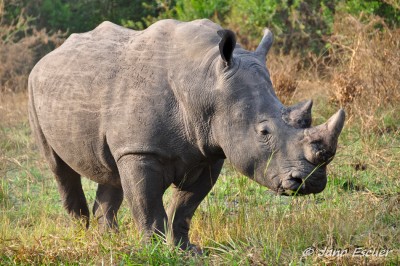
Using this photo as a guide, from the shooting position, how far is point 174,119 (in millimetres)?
5148

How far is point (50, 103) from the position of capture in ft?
19.1

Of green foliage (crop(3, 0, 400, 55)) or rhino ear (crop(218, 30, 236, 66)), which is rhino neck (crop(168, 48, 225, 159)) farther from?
green foliage (crop(3, 0, 400, 55))

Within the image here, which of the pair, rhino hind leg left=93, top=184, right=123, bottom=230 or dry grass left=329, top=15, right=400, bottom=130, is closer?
rhino hind leg left=93, top=184, right=123, bottom=230

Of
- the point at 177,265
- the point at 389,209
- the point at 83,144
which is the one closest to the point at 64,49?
the point at 83,144

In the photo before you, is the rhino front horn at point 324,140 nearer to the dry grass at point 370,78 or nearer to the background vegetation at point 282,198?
the background vegetation at point 282,198

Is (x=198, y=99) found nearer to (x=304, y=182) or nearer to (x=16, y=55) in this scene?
(x=304, y=182)

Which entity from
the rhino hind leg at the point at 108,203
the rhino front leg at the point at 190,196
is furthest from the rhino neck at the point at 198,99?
the rhino hind leg at the point at 108,203

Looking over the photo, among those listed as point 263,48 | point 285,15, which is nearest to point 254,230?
point 263,48

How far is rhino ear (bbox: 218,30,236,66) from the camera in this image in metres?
4.90

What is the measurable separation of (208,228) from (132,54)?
129 centimetres

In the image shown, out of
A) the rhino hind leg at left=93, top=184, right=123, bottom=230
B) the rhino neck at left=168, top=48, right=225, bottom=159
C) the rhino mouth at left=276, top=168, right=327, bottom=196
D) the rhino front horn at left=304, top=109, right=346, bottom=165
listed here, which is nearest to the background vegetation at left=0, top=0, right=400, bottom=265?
the rhino hind leg at left=93, top=184, right=123, bottom=230

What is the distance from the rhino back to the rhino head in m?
0.28

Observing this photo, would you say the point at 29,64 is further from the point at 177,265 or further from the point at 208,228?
the point at 177,265

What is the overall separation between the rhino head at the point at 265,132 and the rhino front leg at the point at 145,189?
0.47 meters
